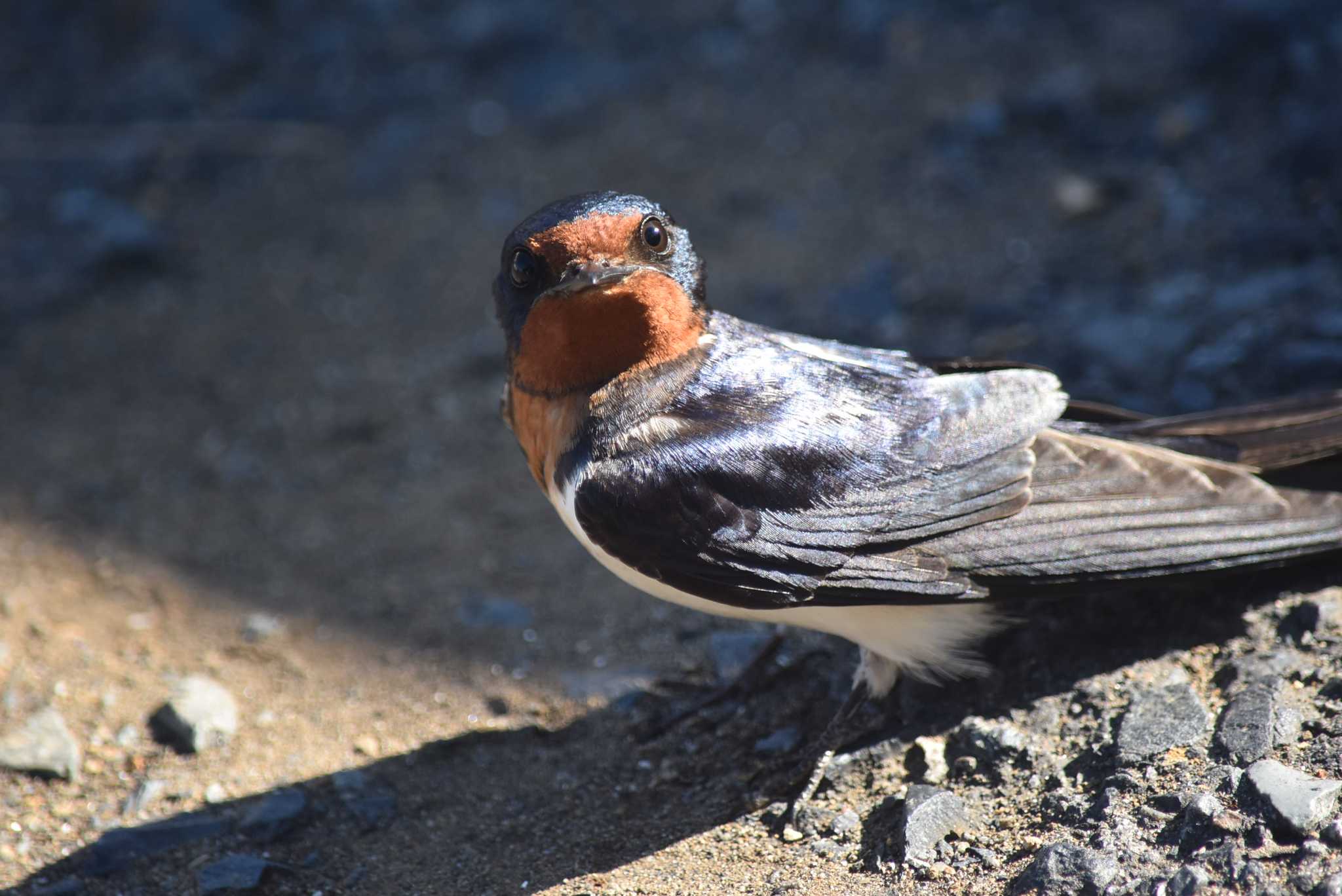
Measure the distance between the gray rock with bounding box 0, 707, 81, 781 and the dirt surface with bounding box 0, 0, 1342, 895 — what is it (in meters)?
0.04

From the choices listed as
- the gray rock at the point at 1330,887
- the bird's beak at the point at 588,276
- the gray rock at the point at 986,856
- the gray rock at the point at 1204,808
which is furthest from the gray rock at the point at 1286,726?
the bird's beak at the point at 588,276

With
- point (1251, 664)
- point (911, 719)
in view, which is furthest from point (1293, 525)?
point (911, 719)

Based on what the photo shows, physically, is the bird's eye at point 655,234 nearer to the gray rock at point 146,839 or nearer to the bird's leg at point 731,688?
the bird's leg at point 731,688

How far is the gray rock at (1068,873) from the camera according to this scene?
2.49 m

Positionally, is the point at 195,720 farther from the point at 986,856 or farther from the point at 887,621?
the point at 986,856

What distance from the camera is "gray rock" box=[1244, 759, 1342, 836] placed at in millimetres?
2438

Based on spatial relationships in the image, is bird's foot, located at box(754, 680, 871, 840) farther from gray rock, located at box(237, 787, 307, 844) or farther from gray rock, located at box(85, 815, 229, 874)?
gray rock, located at box(85, 815, 229, 874)

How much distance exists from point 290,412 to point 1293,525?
3.66 m

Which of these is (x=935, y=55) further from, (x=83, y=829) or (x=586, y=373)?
(x=83, y=829)

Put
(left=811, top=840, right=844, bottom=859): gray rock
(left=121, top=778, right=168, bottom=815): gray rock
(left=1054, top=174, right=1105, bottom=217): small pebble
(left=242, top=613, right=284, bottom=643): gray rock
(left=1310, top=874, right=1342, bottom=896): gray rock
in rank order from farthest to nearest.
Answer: (left=1054, top=174, right=1105, bottom=217): small pebble
(left=242, top=613, right=284, bottom=643): gray rock
(left=121, top=778, right=168, bottom=815): gray rock
(left=811, top=840, right=844, bottom=859): gray rock
(left=1310, top=874, right=1342, bottom=896): gray rock

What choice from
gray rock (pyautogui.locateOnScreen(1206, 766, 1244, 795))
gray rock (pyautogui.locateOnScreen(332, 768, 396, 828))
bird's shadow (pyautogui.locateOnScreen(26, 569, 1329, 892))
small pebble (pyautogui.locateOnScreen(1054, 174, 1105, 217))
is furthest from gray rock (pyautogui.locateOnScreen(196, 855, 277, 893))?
small pebble (pyautogui.locateOnScreen(1054, 174, 1105, 217))

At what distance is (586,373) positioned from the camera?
318cm

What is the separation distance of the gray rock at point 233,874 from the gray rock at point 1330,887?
2264 mm

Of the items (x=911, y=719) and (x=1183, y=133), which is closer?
(x=911, y=719)
